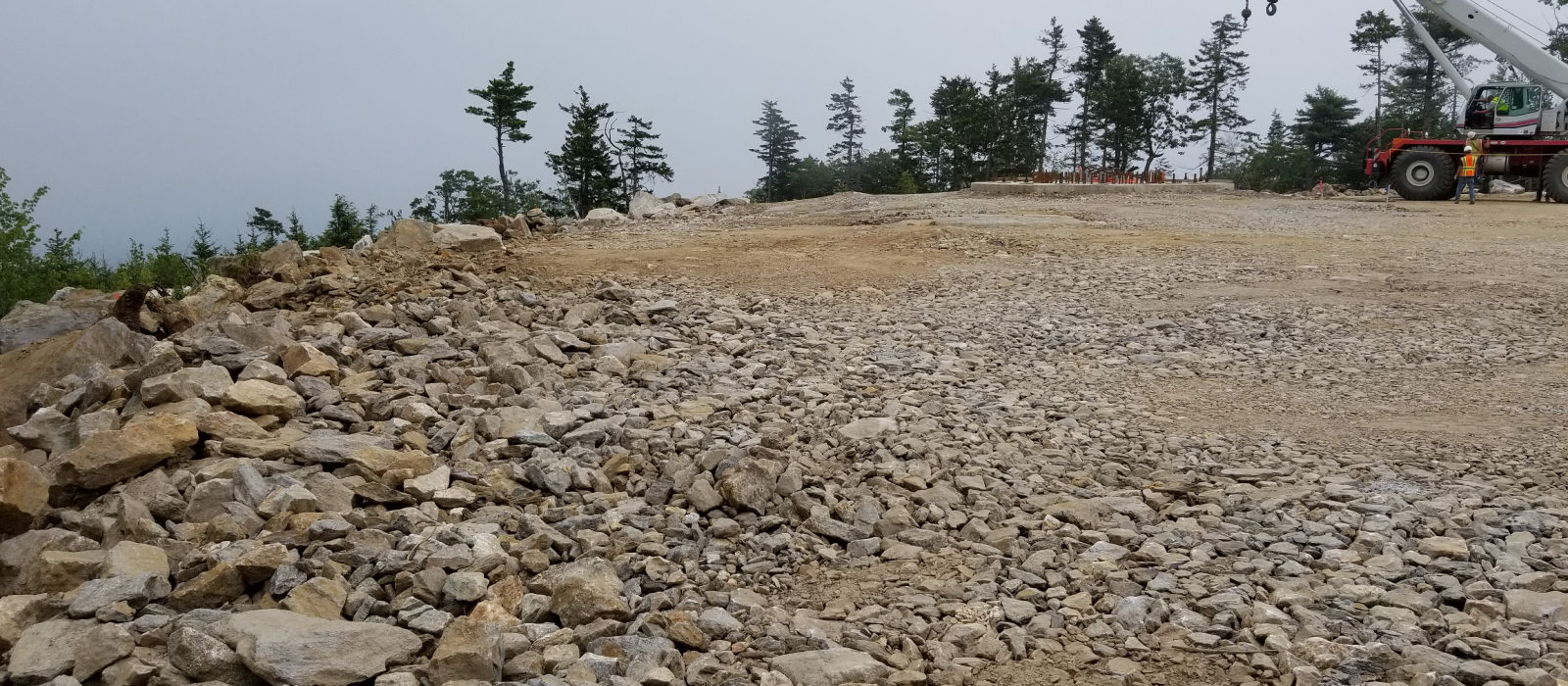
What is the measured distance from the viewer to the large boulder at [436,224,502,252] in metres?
9.81

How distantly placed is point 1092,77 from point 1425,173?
22.1m

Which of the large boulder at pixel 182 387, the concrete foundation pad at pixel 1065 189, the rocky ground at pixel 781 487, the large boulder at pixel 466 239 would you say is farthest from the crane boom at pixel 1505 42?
the large boulder at pixel 182 387

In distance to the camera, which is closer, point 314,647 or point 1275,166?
point 314,647

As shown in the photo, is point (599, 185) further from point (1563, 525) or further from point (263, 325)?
point (1563, 525)

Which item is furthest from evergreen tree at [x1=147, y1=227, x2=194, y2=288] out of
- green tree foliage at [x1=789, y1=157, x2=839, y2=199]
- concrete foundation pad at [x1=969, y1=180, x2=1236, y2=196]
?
green tree foliage at [x1=789, y1=157, x2=839, y2=199]

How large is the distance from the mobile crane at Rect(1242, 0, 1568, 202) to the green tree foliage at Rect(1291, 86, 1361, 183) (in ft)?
71.8

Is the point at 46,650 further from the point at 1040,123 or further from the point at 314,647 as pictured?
the point at 1040,123

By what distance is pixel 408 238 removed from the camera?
9.80 meters

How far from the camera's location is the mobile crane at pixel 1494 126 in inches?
738

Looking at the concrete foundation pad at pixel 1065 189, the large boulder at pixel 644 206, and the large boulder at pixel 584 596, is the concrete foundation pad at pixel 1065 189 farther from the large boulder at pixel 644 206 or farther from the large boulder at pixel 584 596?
the large boulder at pixel 584 596

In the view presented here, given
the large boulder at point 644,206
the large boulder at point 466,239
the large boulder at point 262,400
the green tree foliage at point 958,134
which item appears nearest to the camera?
the large boulder at point 262,400

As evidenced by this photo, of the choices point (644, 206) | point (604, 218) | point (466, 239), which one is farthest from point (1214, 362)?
point (644, 206)

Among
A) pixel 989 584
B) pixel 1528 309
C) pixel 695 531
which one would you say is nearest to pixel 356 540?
pixel 695 531

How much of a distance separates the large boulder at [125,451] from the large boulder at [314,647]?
190 centimetres
